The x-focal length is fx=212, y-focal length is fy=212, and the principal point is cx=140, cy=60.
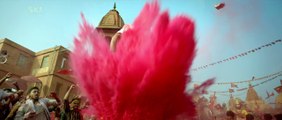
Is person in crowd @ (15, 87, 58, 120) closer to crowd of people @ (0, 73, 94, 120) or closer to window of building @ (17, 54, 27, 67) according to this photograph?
crowd of people @ (0, 73, 94, 120)

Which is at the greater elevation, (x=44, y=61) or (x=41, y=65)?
(x=44, y=61)

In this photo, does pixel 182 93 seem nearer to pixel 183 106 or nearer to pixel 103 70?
pixel 183 106

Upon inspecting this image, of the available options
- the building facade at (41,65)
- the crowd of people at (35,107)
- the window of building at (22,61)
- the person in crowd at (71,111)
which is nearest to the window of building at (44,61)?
the building facade at (41,65)

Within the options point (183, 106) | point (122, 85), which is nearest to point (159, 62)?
point (122, 85)

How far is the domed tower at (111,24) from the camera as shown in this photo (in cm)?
1688

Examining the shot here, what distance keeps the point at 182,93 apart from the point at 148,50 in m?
1.04

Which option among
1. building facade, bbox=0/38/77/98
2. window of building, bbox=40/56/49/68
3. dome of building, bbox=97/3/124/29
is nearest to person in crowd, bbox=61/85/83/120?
dome of building, bbox=97/3/124/29

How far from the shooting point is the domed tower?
16.9 m

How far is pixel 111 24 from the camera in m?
17.9

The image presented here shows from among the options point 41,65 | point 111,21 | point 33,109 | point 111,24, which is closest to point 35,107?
point 33,109

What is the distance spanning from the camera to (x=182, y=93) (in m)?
3.78

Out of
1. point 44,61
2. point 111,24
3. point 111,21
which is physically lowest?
point 44,61

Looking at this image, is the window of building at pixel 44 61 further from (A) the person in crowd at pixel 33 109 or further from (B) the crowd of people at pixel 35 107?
(A) the person in crowd at pixel 33 109

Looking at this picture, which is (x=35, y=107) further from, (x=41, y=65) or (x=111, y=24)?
(x=41, y=65)
